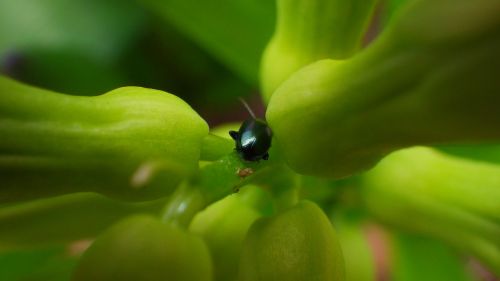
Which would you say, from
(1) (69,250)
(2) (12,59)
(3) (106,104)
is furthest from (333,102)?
(2) (12,59)

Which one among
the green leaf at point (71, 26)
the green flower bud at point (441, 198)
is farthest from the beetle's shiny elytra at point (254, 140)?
the green leaf at point (71, 26)

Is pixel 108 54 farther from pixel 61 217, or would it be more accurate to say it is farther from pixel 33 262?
pixel 61 217

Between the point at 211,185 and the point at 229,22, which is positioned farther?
the point at 229,22

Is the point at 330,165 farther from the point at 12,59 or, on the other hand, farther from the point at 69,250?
the point at 12,59

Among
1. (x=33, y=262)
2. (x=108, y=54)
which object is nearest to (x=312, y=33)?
(x=33, y=262)

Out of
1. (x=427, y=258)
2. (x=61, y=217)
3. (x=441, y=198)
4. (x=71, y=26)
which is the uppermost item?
(x=61, y=217)

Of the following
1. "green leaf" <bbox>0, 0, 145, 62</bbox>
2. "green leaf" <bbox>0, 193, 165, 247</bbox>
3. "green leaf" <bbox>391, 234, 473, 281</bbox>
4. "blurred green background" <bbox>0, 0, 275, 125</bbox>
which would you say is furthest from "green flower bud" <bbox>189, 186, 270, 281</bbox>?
"green leaf" <bbox>0, 0, 145, 62</bbox>
